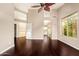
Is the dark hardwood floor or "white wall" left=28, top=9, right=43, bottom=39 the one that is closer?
the dark hardwood floor

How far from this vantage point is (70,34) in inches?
215

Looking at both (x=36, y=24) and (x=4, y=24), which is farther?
(x=36, y=24)

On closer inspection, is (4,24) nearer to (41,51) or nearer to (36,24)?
(41,51)

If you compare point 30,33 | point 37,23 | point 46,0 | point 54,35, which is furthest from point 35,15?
point 46,0

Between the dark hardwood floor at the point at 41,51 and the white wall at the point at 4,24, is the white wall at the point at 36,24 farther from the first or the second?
the white wall at the point at 4,24

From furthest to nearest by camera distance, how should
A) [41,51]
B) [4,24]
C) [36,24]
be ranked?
[36,24], [41,51], [4,24]

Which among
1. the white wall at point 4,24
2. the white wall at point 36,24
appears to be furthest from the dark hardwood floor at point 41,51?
the white wall at point 36,24

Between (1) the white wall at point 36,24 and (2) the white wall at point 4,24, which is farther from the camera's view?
(1) the white wall at point 36,24

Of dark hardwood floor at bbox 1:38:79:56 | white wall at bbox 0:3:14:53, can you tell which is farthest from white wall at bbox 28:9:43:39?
white wall at bbox 0:3:14:53

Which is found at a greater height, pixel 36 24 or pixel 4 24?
pixel 36 24

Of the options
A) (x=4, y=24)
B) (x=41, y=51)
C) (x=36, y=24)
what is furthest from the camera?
(x=36, y=24)

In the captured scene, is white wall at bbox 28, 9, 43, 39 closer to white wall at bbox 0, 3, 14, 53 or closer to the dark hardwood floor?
the dark hardwood floor

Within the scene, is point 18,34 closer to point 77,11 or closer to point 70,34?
point 70,34

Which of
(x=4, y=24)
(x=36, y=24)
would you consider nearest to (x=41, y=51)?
(x=4, y=24)
